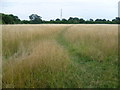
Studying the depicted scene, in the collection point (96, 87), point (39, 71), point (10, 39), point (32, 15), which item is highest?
point (32, 15)

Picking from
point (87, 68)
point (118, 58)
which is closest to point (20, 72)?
point (87, 68)

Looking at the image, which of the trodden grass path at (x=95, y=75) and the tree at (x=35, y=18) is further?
the tree at (x=35, y=18)

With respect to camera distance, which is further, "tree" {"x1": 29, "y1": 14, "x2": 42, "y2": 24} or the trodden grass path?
"tree" {"x1": 29, "y1": 14, "x2": 42, "y2": 24}

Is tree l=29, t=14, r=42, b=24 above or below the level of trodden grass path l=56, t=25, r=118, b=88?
above

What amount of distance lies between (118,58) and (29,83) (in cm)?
362

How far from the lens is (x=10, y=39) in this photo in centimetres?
912

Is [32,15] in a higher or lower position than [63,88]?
higher

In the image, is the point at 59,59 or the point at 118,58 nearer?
the point at 59,59

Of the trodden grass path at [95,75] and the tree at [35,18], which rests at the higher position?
the tree at [35,18]

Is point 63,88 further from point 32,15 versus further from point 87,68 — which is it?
point 32,15

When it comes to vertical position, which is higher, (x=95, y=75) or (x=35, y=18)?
(x=35, y=18)

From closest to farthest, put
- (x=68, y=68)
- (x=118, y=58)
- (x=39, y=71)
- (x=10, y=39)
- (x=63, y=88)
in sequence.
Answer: (x=63, y=88) < (x=39, y=71) < (x=68, y=68) < (x=118, y=58) < (x=10, y=39)

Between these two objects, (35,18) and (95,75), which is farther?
(35,18)

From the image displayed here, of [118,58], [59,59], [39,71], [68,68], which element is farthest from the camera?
[118,58]
